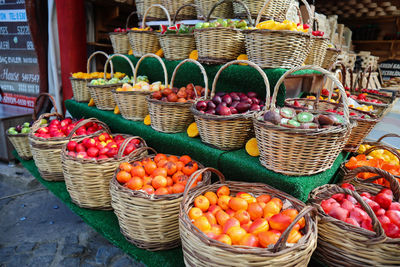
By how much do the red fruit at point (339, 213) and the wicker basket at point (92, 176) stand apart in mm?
1213

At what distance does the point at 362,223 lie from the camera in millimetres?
1078

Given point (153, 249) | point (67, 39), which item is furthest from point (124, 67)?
point (153, 249)

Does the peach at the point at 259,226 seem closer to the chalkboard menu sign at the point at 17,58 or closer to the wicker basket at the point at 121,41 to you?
the wicker basket at the point at 121,41

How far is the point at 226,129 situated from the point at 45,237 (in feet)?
6.09

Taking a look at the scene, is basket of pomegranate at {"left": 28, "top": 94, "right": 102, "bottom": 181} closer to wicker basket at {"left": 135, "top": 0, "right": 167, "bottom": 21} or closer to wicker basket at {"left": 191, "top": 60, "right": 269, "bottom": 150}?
wicker basket at {"left": 191, "top": 60, "right": 269, "bottom": 150}

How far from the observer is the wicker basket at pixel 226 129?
1538 millimetres

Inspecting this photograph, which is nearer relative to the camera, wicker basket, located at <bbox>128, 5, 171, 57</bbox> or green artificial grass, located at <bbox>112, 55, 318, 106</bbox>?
green artificial grass, located at <bbox>112, 55, 318, 106</bbox>

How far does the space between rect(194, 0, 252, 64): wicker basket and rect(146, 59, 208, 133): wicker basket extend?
176 mm

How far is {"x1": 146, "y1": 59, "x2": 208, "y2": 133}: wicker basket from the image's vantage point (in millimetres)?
1874

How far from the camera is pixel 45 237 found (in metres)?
2.18

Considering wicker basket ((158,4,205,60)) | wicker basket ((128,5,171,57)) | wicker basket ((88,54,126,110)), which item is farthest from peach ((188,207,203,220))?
wicker basket ((128,5,171,57))

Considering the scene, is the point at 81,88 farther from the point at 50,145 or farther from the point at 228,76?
the point at 228,76

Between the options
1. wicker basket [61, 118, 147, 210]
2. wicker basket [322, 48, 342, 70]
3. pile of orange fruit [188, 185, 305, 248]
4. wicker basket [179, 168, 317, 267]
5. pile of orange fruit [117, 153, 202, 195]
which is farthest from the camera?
wicker basket [322, 48, 342, 70]

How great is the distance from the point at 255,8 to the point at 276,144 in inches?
54.0
